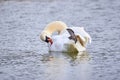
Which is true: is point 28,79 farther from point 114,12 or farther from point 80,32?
point 114,12

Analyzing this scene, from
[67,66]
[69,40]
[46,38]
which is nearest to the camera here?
[67,66]

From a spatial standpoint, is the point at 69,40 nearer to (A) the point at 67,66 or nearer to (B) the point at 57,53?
(B) the point at 57,53

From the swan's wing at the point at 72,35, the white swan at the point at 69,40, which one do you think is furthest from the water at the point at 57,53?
the swan's wing at the point at 72,35

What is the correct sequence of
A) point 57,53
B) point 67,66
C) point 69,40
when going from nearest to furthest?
point 67,66, point 69,40, point 57,53

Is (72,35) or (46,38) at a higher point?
(72,35)

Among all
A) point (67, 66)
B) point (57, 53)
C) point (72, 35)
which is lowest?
point (57, 53)

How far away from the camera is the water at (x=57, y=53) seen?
14211 mm

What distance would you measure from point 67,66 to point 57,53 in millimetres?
2079

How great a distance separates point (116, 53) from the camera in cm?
1639

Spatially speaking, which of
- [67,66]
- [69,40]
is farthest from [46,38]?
[67,66]

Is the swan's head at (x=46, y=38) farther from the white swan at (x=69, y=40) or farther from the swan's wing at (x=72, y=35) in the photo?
the swan's wing at (x=72, y=35)

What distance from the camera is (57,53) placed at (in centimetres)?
1706

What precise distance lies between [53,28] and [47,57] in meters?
1.67

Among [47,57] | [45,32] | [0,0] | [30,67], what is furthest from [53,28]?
[0,0]
